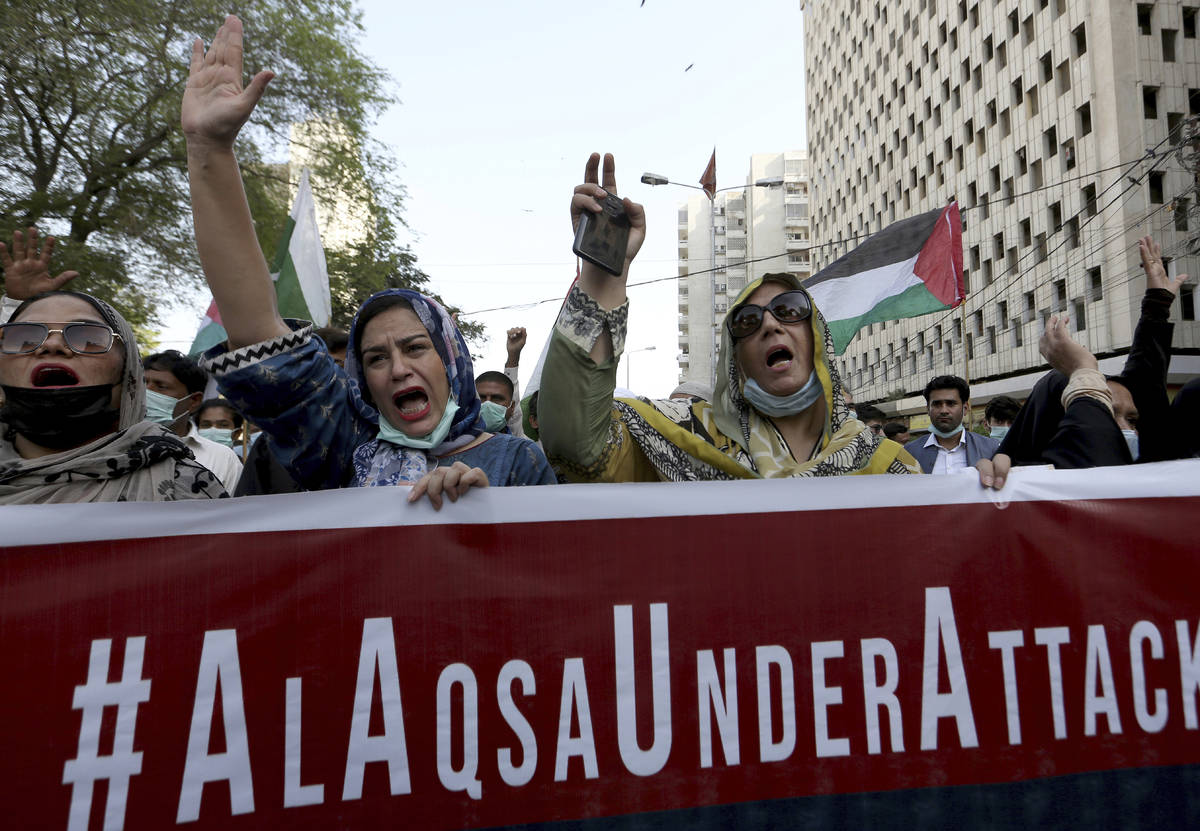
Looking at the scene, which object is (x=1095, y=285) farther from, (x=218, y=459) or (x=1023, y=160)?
(x=218, y=459)

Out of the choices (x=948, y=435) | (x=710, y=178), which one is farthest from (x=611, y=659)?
(x=710, y=178)

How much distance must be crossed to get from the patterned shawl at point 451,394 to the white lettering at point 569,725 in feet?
2.18

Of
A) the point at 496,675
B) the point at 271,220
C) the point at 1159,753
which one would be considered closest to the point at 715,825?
the point at 496,675

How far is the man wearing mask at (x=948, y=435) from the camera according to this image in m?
5.97

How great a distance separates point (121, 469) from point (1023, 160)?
3637 cm

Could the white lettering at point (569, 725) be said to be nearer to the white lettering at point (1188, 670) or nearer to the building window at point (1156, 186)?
the white lettering at point (1188, 670)

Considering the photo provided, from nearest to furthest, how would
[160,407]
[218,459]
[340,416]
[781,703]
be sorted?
1. [781,703]
2. [340,416]
3. [218,459]
4. [160,407]

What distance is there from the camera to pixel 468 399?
2.32 m

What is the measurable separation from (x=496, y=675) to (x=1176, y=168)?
30378 millimetres

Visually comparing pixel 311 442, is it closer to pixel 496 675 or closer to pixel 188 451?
pixel 188 451

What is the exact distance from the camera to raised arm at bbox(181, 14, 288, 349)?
1.73 m

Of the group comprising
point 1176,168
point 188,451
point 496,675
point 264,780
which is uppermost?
point 1176,168

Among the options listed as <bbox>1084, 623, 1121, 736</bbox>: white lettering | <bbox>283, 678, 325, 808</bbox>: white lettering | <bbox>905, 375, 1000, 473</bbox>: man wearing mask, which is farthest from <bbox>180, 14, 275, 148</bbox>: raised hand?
<bbox>905, 375, 1000, 473</bbox>: man wearing mask

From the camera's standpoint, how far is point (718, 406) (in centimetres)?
253
